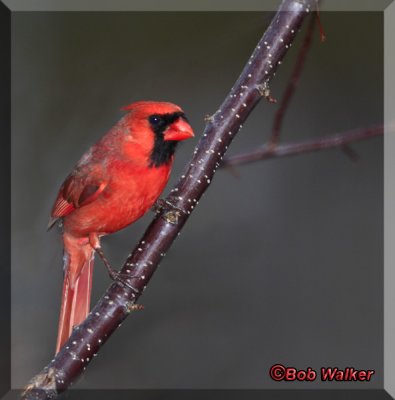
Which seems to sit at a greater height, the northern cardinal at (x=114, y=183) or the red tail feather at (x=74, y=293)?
the northern cardinal at (x=114, y=183)

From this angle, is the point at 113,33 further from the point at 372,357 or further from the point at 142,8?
the point at 372,357

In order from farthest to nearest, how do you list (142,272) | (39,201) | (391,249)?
1. (391,249)
2. (39,201)
3. (142,272)

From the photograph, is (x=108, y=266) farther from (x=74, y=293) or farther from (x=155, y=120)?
(x=155, y=120)
